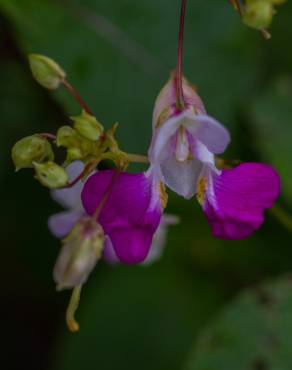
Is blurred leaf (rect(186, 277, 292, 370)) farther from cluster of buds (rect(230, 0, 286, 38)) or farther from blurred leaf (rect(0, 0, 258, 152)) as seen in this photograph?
cluster of buds (rect(230, 0, 286, 38))

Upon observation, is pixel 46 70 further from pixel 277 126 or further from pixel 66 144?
pixel 277 126

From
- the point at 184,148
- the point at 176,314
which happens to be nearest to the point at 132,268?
the point at 176,314

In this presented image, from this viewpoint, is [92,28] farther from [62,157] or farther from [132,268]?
[132,268]

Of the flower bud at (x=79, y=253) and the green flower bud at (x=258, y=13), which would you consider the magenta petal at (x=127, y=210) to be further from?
the green flower bud at (x=258, y=13)

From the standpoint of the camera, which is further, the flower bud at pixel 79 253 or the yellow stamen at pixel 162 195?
the yellow stamen at pixel 162 195

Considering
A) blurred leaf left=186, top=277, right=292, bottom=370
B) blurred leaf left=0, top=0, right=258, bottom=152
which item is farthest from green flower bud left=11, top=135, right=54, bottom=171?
blurred leaf left=186, top=277, right=292, bottom=370

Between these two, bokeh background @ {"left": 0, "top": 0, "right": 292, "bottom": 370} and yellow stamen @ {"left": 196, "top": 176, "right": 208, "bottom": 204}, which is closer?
yellow stamen @ {"left": 196, "top": 176, "right": 208, "bottom": 204}

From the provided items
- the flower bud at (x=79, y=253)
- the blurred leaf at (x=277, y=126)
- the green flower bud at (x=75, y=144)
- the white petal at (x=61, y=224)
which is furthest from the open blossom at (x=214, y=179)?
the blurred leaf at (x=277, y=126)
